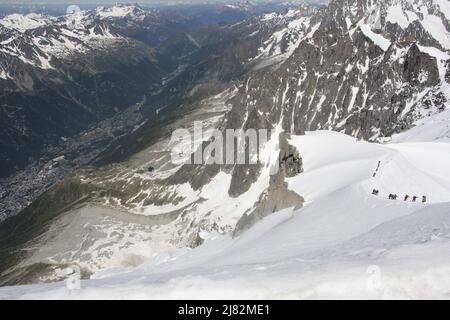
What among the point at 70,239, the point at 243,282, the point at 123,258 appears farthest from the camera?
the point at 70,239

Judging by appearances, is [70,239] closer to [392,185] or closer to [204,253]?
[204,253]

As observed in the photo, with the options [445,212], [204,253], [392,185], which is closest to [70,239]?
[204,253]

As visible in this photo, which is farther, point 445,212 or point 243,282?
point 445,212

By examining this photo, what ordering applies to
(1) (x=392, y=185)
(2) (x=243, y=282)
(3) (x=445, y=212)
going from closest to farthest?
(2) (x=243, y=282)
(3) (x=445, y=212)
(1) (x=392, y=185)
